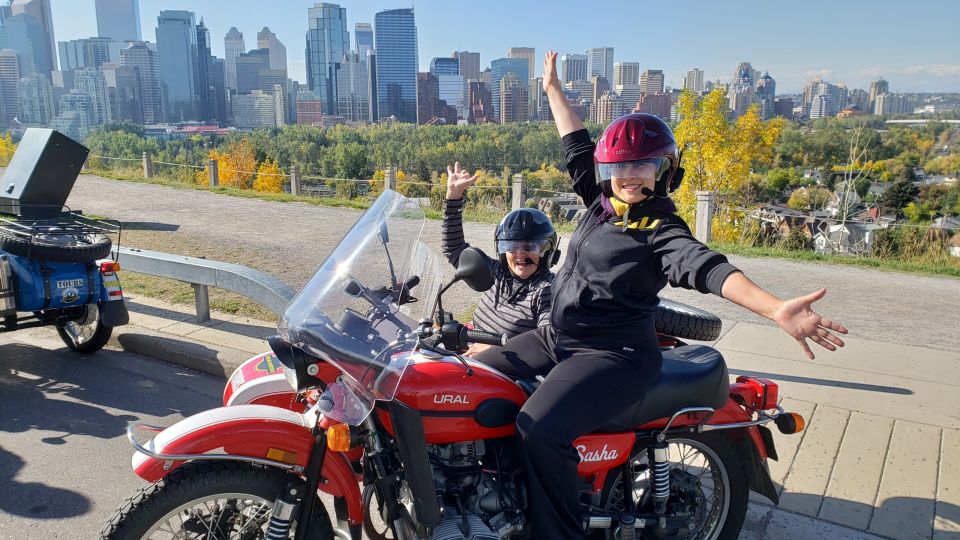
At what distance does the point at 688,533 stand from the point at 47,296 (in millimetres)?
5310

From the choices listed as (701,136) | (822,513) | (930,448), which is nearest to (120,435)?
(822,513)

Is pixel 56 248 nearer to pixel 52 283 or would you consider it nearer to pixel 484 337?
pixel 52 283

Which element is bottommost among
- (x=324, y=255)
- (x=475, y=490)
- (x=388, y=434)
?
(x=324, y=255)

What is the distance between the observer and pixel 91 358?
6.42 metres

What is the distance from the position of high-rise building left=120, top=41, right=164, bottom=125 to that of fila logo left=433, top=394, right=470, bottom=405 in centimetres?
9775

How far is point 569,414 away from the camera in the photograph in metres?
2.73

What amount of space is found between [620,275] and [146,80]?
115m

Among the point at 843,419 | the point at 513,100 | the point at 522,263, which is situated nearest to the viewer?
the point at 522,263

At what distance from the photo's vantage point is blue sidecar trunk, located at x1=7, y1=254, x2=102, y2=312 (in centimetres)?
581

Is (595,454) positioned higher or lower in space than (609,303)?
lower

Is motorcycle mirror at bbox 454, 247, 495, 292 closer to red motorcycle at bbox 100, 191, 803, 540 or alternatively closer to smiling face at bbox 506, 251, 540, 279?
red motorcycle at bbox 100, 191, 803, 540

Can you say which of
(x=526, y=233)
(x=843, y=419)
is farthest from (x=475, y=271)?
(x=843, y=419)

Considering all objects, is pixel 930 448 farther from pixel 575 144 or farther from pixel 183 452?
pixel 183 452

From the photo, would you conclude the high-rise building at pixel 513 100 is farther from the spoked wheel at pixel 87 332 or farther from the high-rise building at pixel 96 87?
the spoked wheel at pixel 87 332
